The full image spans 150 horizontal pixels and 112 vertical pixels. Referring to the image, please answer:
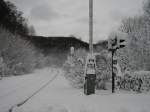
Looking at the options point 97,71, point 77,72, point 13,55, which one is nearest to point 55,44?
point 13,55

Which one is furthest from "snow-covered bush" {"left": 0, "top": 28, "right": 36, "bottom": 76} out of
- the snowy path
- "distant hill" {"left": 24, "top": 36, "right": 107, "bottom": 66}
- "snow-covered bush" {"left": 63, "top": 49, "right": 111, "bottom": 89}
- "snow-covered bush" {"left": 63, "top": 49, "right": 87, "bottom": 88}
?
"distant hill" {"left": 24, "top": 36, "right": 107, "bottom": 66}

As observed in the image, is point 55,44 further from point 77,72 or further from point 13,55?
point 77,72

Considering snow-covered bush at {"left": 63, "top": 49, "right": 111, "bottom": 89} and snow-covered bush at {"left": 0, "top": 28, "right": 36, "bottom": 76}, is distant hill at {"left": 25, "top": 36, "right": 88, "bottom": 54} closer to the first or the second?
snow-covered bush at {"left": 0, "top": 28, "right": 36, "bottom": 76}

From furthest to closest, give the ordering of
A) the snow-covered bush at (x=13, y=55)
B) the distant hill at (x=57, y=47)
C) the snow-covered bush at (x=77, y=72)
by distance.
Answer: the distant hill at (x=57, y=47), the snow-covered bush at (x=13, y=55), the snow-covered bush at (x=77, y=72)

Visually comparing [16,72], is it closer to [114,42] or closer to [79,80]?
[79,80]

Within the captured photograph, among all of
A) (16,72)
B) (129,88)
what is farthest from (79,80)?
(16,72)

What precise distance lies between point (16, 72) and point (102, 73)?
23.7m

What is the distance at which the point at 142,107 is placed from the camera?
673 cm

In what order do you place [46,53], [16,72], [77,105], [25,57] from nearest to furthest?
[77,105] < [16,72] < [25,57] < [46,53]

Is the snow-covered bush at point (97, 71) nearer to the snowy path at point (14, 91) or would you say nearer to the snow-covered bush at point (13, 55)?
the snowy path at point (14, 91)

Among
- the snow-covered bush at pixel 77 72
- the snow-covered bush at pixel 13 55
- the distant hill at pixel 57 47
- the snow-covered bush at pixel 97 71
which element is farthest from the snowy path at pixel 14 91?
the distant hill at pixel 57 47

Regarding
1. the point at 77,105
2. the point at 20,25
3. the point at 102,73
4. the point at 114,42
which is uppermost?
the point at 20,25

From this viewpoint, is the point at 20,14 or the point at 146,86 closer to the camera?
the point at 146,86

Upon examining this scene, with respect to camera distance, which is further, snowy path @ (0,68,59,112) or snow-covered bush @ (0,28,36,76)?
snow-covered bush @ (0,28,36,76)
